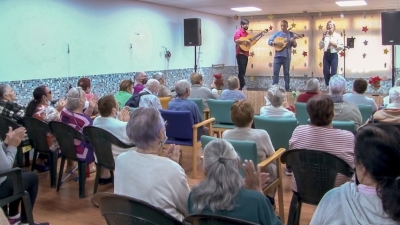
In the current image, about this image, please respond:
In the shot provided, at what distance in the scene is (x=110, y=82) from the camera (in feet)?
25.2

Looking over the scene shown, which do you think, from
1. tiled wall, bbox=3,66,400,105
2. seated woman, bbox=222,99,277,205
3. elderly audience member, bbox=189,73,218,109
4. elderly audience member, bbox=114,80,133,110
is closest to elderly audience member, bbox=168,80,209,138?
elderly audience member, bbox=114,80,133,110

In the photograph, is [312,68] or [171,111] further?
[312,68]

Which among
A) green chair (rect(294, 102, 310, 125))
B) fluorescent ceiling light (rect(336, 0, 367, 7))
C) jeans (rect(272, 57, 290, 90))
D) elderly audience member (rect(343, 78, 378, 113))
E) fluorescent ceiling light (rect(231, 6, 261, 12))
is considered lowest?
green chair (rect(294, 102, 310, 125))

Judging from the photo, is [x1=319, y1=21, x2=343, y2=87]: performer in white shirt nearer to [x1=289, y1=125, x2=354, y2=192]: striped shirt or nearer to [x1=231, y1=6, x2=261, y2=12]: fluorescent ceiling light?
[x1=231, y1=6, x2=261, y2=12]: fluorescent ceiling light

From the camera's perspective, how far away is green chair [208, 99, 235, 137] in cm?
543

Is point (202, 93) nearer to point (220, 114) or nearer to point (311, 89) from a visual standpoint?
point (220, 114)

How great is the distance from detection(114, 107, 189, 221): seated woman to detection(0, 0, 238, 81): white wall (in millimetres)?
4256

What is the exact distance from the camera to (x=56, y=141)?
14.2ft

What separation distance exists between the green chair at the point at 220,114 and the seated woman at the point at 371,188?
3883 millimetres

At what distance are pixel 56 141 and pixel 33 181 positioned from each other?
119 centimetres

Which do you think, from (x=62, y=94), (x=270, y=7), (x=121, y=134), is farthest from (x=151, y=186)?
(x=270, y=7)

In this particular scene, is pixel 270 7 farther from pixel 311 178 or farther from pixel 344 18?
pixel 311 178

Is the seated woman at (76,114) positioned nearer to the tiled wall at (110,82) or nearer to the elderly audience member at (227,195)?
the tiled wall at (110,82)

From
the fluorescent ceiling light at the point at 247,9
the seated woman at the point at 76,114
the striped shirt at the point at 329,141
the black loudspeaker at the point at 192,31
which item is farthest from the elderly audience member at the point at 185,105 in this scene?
the fluorescent ceiling light at the point at 247,9
